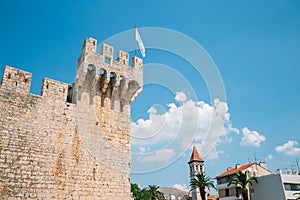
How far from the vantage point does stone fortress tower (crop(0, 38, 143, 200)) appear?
30.2ft

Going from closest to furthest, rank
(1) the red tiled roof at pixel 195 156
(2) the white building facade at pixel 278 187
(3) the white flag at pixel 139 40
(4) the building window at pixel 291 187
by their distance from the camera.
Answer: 1. (3) the white flag at pixel 139 40
2. (2) the white building facade at pixel 278 187
3. (4) the building window at pixel 291 187
4. (1) the red tiled roof at pixel 195 156

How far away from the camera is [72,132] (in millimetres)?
10820

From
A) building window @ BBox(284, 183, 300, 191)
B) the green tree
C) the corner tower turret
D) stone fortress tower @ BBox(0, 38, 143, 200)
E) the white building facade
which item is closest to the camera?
stone fortress tower @ BBox(0, 38, 143, 200)

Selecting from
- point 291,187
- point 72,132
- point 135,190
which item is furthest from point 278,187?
point 72,132

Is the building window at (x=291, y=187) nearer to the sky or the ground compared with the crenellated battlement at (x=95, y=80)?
nearer to the ground

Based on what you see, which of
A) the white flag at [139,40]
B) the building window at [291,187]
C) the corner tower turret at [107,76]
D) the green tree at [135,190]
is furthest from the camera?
the green tree at [135,190]

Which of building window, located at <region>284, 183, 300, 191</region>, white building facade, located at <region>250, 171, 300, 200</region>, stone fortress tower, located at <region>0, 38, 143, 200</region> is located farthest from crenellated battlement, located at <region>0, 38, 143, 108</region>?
building window, located at <region>284, 183, 300, 191</region>

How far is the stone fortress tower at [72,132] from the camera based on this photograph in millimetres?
9195

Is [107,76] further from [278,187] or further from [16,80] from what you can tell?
[278,187]

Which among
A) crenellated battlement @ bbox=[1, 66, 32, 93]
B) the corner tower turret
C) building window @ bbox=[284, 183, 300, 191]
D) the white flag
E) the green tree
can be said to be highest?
the white flag

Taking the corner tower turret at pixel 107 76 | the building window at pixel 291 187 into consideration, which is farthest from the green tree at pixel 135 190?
the corner tower turret at pixel 107 76

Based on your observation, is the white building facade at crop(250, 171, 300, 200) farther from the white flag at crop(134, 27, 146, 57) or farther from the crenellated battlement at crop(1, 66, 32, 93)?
the crenellated battlement at crop(1, 66, 32, 93)

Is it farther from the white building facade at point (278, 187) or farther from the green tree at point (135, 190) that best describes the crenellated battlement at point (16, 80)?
the green tree at point (135, 190)

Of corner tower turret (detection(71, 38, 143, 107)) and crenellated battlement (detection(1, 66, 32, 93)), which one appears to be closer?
crenellated battlement (detection(1, 66, 32, 93))
